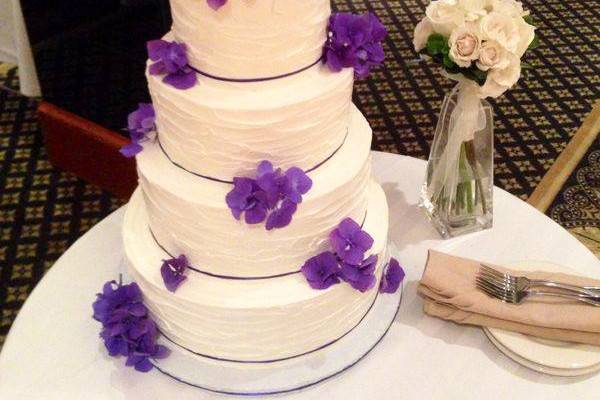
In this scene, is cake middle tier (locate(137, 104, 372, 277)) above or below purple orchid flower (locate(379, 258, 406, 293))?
above

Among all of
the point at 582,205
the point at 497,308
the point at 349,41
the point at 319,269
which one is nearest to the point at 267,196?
the point at 319,269

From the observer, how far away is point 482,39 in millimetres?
1174

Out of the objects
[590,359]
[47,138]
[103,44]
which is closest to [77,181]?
[47,138]

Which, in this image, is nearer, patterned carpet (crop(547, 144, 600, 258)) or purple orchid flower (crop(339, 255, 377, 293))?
purple orchid flower (crop(339, 255, 377, 293))

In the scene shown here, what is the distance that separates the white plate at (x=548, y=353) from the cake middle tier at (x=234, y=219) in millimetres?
399

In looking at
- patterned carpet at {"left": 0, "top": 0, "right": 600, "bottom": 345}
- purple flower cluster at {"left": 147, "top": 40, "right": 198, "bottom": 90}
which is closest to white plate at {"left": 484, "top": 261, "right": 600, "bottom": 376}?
purple flower cluster at {"left": 147, "top": 40, "right": 198, "bottom": 90}

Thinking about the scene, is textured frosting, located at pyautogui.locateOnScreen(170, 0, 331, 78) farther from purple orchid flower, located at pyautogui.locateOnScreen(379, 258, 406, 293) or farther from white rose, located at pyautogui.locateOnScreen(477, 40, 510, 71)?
purple orchid flower, located at pyautogui.locateOnScreen(379, 258, 406, 293)

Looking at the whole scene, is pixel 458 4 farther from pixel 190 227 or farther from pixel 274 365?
pixel 274 365

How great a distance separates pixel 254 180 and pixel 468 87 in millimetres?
563

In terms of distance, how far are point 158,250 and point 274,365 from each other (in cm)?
30

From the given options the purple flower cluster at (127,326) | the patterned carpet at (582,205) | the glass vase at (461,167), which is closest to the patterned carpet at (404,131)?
the patterned carpet at (582,205)

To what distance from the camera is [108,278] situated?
1.35 m

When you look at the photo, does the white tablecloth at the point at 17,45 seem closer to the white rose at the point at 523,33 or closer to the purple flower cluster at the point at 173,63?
the purple flower cluster at the point at 173,63

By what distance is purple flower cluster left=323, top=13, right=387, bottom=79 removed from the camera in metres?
1.04
